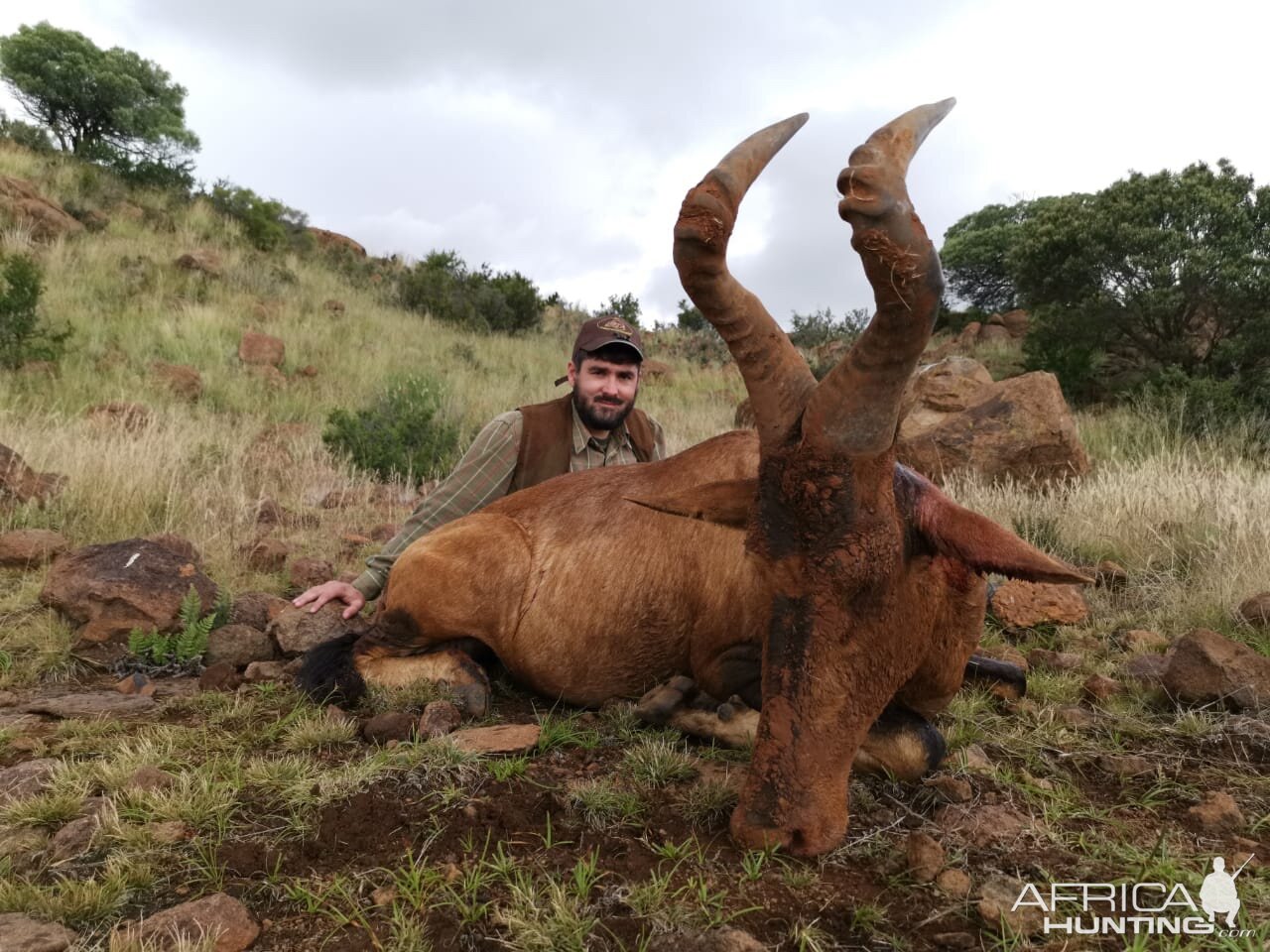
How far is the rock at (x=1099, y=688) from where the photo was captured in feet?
12.5

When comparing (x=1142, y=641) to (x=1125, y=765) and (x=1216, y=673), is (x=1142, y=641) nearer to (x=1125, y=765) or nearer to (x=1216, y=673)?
(x=1216, y=673)

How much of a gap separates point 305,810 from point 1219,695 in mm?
3755

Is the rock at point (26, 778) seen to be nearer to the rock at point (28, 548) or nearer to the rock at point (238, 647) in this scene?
the rock at point (238, 647)

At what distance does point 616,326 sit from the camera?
4.93 meters

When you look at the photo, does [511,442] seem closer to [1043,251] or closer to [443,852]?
[443,852]

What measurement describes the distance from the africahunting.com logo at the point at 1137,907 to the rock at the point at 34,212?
19.4 m

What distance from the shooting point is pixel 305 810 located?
260 cm

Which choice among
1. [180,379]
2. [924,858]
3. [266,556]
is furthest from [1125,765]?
[180,379]

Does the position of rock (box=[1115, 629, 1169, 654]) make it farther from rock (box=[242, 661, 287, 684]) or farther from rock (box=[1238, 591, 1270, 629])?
rock (box=[242, 661, 287, 684])

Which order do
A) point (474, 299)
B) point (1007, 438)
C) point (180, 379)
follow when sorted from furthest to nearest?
point (474, 299) < point (180, 379) < point (1007, 438)

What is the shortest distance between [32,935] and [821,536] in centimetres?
224

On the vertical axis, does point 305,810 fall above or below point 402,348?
below

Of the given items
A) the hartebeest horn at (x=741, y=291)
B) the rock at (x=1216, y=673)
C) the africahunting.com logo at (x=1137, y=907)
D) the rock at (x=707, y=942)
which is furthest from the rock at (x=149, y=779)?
the rock at (x=1216, y=673)

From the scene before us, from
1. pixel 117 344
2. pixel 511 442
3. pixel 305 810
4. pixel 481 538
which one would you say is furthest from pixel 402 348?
pixel 305 810
